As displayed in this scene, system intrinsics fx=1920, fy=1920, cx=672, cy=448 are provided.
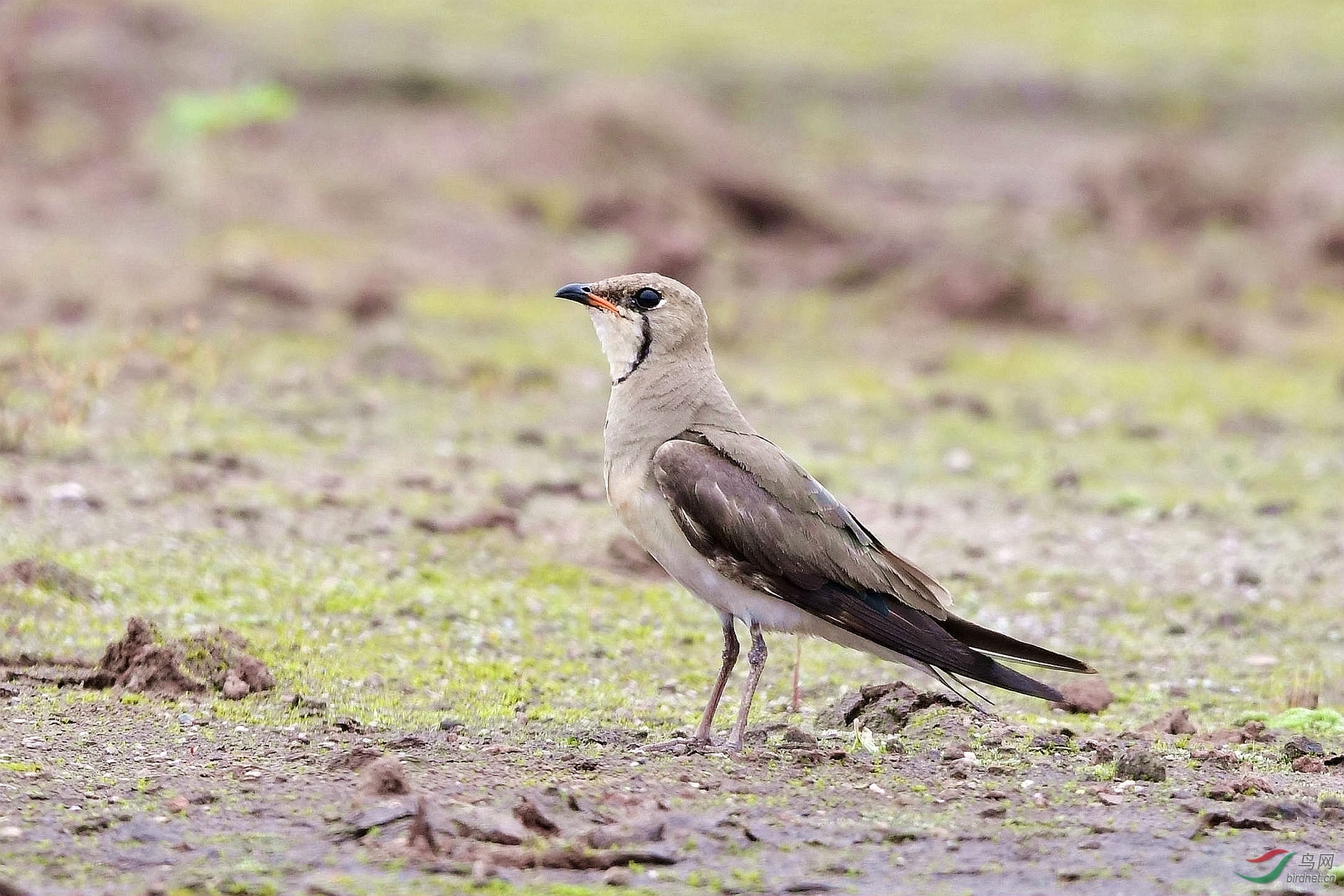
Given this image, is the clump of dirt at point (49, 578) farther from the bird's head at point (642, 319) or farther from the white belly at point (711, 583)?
the white belly at point (711, 583)

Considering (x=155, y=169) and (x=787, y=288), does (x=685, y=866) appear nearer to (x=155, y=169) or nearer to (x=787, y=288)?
(x=787, y=288)

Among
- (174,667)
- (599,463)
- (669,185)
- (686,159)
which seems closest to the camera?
(174,667)

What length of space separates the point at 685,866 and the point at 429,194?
531 inches

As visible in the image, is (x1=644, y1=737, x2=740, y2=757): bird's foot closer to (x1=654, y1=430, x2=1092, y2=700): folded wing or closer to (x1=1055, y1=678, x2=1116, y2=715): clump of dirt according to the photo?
(x1=654, y1=430, x2=1092, y2=700): folded wing

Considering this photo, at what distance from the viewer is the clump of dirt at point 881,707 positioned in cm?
613

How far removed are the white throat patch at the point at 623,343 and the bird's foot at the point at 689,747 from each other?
123 centimetres

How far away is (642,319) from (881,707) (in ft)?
4.90

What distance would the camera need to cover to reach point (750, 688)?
19.3 ft

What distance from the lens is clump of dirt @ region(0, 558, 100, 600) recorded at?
7414mm

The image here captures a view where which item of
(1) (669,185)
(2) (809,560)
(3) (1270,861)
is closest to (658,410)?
(2) (809,560)

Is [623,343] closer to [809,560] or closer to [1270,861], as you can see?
[809,560]

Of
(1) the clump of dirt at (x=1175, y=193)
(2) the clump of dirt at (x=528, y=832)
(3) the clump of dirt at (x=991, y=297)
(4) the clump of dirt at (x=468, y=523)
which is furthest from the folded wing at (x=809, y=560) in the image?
(1) the clump of dirt at (x=1175, y=193)

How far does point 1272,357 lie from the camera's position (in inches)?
572

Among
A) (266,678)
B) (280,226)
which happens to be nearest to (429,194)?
(280,226)
